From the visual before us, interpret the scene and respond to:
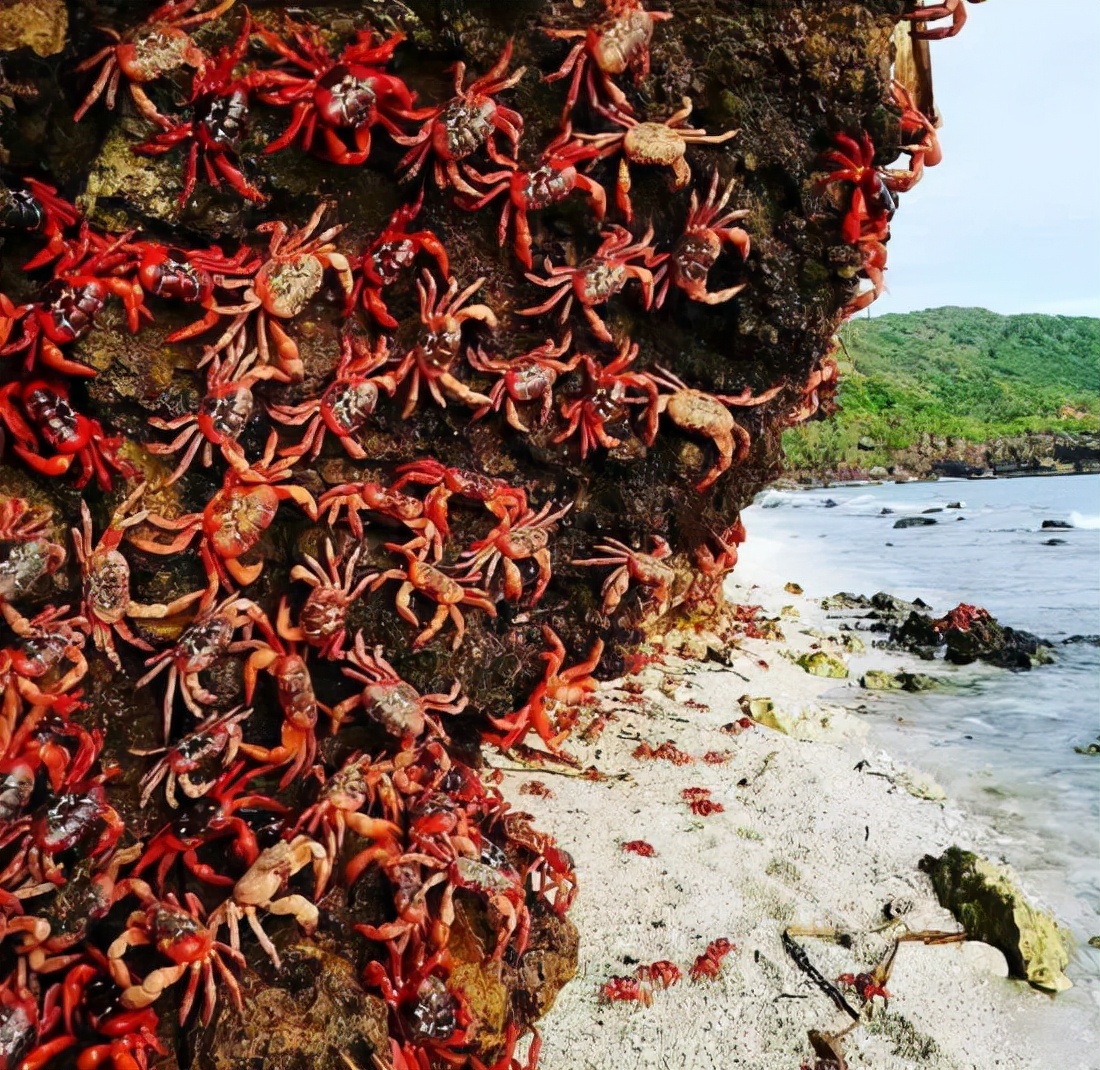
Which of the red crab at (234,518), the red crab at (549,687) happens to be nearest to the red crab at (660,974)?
the red crab at (549,687)

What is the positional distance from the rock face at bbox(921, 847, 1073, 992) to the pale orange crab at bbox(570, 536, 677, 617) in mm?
2793

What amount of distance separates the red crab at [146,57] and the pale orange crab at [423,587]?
1.81 metres

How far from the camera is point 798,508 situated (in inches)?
1138

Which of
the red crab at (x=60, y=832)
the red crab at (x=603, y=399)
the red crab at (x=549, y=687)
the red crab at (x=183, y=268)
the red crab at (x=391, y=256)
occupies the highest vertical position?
the red crab at (x=391, y=256)

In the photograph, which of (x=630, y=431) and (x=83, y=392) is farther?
(x=630, y=431)

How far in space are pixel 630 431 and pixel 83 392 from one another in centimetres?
218

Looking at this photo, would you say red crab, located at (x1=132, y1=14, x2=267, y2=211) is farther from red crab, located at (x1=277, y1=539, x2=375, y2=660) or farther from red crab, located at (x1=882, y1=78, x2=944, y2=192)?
red crab, located at (x1=882, y1=78, x2=944, y2=192)

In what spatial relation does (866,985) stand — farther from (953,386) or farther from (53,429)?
(953,386)

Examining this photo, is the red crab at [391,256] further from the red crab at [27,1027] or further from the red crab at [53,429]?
the red crab at [27,1027]

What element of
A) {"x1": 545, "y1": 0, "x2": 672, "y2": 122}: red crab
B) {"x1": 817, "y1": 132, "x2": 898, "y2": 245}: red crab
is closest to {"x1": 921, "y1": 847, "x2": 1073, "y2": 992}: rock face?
{"x1": 817, "y1": 132, "x2": 898, "y2": 245}: red crab

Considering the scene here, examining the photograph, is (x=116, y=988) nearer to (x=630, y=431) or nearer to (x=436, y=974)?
(x=436, y=974)

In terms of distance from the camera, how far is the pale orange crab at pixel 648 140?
371 cm

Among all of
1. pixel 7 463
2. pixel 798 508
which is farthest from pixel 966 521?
pixel 7 463

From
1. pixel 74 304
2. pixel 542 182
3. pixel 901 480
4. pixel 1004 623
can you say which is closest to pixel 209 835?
pixel 74 304
